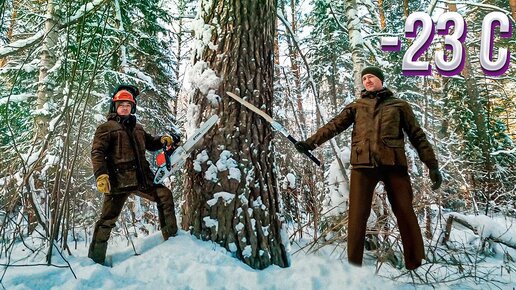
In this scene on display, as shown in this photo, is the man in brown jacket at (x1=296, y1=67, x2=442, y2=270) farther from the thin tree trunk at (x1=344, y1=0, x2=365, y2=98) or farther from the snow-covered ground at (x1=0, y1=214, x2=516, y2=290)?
the thin tree trunk at (x1=344, y1=0, x2=365, y2=98)

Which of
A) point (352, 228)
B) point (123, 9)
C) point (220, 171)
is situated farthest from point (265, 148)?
point (123, 9)

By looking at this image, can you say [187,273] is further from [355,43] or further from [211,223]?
[355,43]

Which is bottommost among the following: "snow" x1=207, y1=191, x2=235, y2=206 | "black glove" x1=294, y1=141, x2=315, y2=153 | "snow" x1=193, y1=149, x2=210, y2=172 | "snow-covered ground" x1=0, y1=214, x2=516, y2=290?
"snow-covered ground" x1=0, y1=214, x2=516, y2=290

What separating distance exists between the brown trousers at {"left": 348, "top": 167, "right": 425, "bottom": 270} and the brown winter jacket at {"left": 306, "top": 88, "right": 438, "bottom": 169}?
0.13 metres

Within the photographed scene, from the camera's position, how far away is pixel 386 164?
8.46 feet

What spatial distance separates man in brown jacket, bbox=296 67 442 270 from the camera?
8.54ft

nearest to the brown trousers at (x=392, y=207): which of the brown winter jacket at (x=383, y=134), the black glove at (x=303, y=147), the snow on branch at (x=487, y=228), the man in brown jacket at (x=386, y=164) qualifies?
the man in brown jacket at (x=386, y=164)

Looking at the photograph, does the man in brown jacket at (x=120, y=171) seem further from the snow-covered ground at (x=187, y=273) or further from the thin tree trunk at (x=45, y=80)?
the thin tree trunk at (x=45, y=80)

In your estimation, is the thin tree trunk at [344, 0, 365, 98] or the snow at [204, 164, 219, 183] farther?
the thin tree trunk at [344, 0, 365, 98]

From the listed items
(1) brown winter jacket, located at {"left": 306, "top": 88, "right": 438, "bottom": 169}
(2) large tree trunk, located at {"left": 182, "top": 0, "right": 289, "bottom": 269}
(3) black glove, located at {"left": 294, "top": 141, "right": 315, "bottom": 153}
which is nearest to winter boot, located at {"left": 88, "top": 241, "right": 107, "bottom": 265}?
(2) large tree trunk, located at {"left": 182, "top": 0, "right": 289, "bottom": 269}

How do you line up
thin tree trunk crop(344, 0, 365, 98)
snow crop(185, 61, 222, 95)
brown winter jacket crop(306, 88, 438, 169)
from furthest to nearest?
thin tree trunk crop(344, 0, 365, 98) < snow crop(185, 61, 222, 95) < brown winter jacket crop(306, 88, 438, 169)

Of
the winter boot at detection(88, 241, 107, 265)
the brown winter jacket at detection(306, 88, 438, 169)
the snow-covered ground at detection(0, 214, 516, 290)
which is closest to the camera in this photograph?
the snow-covered ground at detection(0, 214, 516, 290)

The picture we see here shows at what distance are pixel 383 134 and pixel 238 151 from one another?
1.17m

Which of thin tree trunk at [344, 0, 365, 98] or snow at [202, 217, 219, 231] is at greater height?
thin tree trunk at [344, 0, 365, 98]
